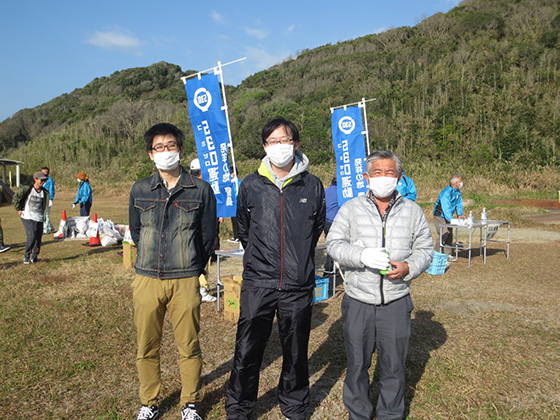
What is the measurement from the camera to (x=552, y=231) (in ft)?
44.5

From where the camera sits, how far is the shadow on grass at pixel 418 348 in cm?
339

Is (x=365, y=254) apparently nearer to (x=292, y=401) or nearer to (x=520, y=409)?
(x=292, y=401)

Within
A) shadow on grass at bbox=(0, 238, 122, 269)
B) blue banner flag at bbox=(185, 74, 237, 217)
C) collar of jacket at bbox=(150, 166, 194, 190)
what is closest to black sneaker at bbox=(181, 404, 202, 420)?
collar of jacket at bbox=(150, 166, 194, 190)

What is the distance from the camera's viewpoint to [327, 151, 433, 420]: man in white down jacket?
8.55 ft

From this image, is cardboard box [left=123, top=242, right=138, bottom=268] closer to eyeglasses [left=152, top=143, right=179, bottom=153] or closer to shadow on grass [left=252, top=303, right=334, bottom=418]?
shadow on grass [left=252, top=303, right=334, bottom=418]

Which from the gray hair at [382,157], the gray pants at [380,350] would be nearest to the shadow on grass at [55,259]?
the gray pants at [380,350]

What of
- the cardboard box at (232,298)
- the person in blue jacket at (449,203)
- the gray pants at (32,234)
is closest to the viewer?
the cardboard box at (232,298)

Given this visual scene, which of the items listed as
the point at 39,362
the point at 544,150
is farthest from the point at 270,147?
the point at 544,150

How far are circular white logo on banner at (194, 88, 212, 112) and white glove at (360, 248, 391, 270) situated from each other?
5406mm

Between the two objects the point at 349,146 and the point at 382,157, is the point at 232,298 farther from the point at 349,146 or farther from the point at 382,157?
the point at 349,146

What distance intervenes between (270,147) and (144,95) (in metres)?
91.6

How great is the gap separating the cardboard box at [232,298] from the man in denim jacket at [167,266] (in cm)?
201

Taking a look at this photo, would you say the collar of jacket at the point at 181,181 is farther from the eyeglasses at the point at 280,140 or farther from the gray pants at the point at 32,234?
the gray pants at the point at 32,234

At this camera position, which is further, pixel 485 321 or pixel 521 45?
pixel 521 45
